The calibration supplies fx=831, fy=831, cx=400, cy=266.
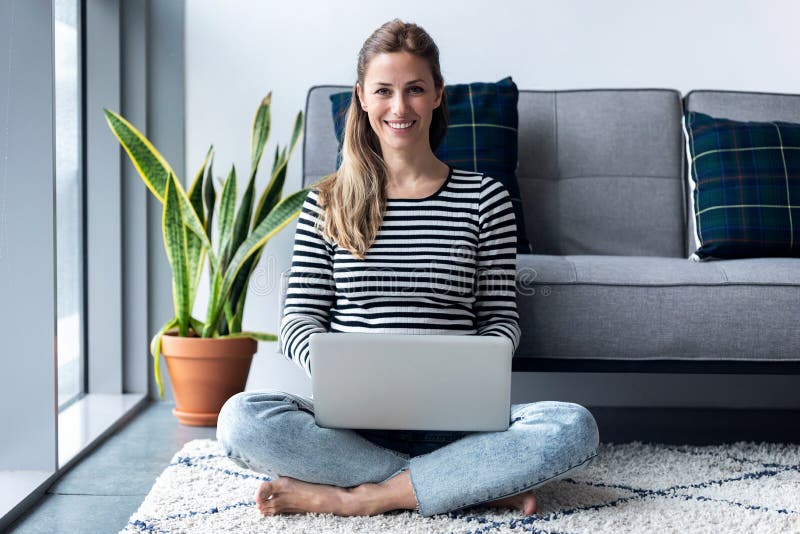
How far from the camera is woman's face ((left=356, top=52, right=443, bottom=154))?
5.30ft

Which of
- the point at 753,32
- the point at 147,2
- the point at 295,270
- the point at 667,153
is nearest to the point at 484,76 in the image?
the point at 667,153

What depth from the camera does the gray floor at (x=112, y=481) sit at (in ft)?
4.93

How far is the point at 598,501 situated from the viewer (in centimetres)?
156

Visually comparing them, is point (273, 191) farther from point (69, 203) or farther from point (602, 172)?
point (602, 172)

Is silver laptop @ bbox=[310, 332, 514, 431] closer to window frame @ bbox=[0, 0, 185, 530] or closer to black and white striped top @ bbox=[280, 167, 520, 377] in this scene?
black and white striped top @ bbox=[280, 167, 520, 377]

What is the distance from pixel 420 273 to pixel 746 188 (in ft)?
3.57

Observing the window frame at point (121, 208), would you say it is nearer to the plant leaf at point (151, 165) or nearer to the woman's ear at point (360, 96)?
the plant leaf at point (151, 165)

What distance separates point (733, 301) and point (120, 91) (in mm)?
1814

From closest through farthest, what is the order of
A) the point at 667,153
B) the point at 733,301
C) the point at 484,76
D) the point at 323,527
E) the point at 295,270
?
the point at 323,527 < the point at 295,270 < the point at 733,301 < the point at 667,153 < the point at 484,76

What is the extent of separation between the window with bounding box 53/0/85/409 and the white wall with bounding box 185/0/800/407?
0.34m

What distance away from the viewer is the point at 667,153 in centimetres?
248

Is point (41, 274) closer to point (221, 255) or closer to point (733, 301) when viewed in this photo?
Result: point (221, 255)

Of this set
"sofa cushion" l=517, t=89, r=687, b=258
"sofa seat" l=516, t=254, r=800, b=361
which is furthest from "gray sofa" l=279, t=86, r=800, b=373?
"sofa seat" l=516, t=254, r=800, b=361

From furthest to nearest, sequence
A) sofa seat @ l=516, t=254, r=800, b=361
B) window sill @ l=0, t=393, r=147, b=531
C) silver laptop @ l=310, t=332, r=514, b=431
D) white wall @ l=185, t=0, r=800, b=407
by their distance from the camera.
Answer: white wall @ l=185, t=0, r=800, b=407
sofa seat @ l=516, t=254, r=800, b=361
window sill @ l=0, t=393, r=147, b=531
silver laptop @ l=310, t=332, r=514, b=431
